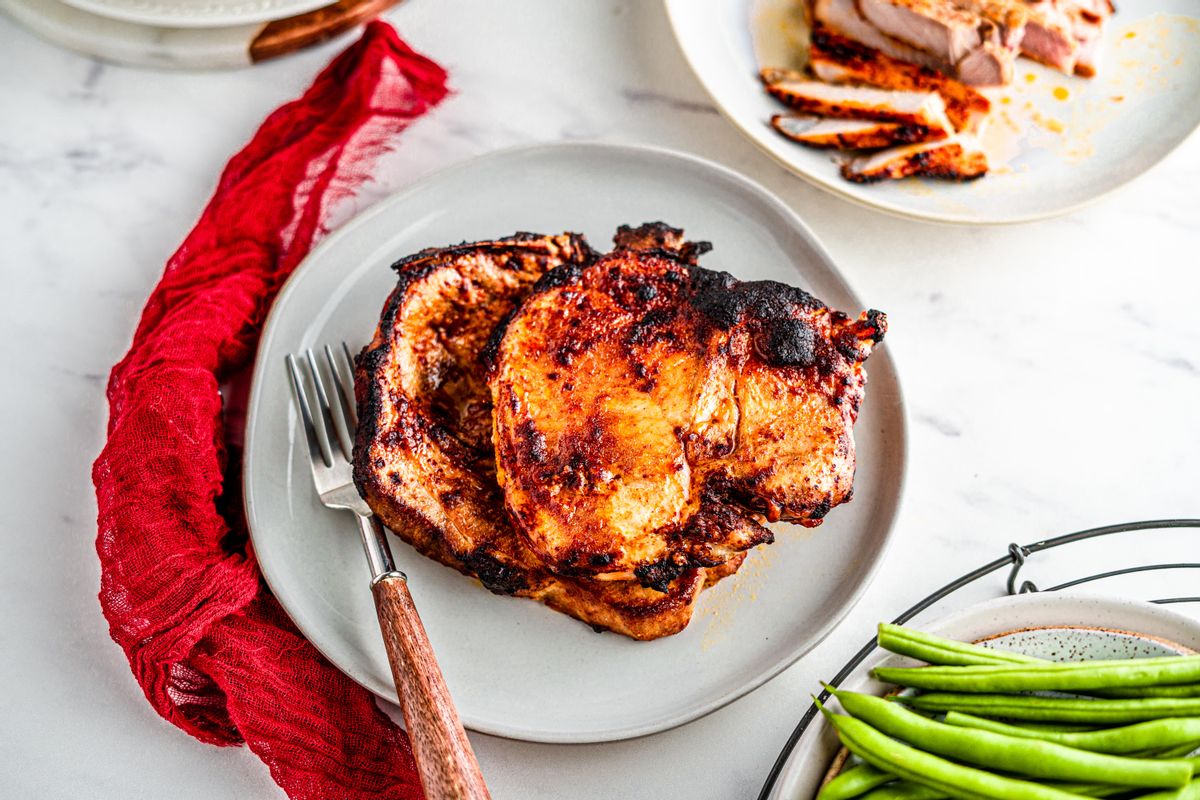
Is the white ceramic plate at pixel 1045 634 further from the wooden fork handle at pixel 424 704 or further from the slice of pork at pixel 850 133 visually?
the slice of pork at pixel 850 133

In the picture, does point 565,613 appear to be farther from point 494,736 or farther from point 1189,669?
point 1189,669

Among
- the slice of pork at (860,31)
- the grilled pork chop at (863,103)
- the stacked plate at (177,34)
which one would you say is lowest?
the stacked plate at (177,34)

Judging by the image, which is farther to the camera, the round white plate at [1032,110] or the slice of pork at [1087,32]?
the slice of pork at [1087,32]

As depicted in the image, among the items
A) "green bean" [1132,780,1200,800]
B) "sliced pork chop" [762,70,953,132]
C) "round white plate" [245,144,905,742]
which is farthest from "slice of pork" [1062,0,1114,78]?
"green bean" [1132,780,1200,800]

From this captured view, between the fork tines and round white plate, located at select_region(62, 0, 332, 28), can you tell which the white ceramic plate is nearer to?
the fork tines

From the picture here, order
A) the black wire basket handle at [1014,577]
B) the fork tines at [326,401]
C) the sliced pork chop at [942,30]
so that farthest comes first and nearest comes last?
1. the sliced pork chop at [942,30]
2. the fork tines at [326,401]
3. the black wire basket handle at [1014,577]

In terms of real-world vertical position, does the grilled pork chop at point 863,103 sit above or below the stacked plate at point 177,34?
above

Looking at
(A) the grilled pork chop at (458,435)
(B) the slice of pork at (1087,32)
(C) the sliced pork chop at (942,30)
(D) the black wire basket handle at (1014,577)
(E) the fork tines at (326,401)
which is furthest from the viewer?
(B) the slice of pork at (1087,32)

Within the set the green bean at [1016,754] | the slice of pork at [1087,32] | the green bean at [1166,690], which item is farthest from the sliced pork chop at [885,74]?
the green bean at [1016,754]
